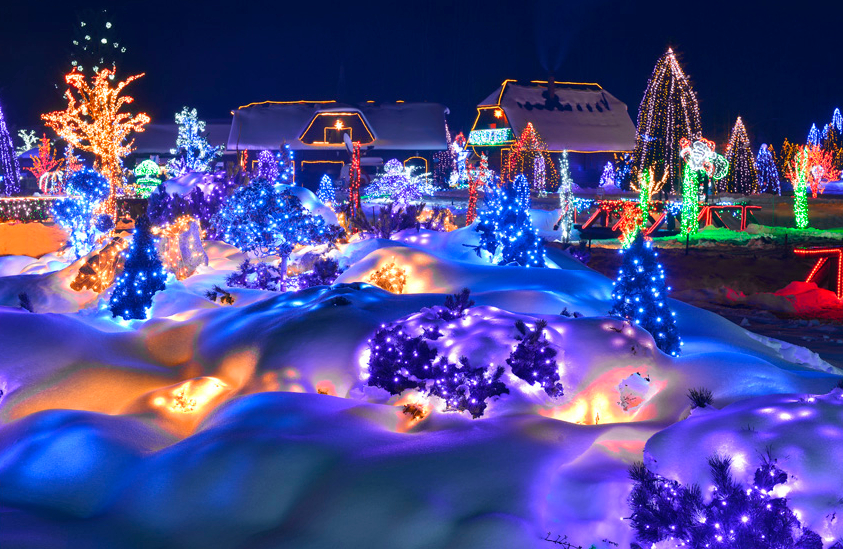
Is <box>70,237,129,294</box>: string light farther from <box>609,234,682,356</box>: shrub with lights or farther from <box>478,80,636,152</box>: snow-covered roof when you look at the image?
<box>478,80,636,152</box>: snow-covered roof

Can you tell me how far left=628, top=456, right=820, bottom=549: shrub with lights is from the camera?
3578 mm

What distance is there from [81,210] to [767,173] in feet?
123

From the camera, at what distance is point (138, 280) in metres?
10.5

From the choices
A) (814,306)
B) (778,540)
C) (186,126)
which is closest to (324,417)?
(778,540)

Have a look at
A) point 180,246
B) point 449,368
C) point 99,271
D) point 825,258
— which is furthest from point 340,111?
point 449,368

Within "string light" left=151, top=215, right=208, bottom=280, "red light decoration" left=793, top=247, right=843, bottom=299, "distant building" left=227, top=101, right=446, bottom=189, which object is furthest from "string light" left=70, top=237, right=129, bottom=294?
"distant building" left=227, top=101, right=446, bottom=189

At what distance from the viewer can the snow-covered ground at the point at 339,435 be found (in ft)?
14.8

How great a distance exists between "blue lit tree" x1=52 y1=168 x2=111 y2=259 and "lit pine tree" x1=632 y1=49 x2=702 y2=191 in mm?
18806

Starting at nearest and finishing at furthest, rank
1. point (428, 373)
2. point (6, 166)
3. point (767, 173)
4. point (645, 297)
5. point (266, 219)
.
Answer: point (428, 373) → point (645, 297) → point (266, 219) → point (6, 166) → point (767, 173)

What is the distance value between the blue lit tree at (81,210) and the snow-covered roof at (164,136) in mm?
40892

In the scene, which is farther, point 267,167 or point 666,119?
point 267,167

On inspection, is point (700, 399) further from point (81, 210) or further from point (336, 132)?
point (336, 132)

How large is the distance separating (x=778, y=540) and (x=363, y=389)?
4273mm

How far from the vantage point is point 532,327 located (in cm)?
703
